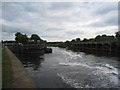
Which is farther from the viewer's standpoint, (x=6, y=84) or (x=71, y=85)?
(x=71, y=85)

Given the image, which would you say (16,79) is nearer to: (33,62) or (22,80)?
(22,80)

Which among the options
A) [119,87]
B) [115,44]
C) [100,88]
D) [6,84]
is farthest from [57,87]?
[115,44]

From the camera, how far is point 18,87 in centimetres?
805

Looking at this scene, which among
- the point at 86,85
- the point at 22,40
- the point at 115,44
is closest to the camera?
the point at 86,85

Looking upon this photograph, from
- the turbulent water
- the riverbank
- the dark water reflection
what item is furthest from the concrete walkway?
the dark water reflection

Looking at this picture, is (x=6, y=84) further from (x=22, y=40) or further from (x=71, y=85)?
(x=22, y=40)

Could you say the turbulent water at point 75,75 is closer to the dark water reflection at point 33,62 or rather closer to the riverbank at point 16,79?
the dark water reflection at point 33,62

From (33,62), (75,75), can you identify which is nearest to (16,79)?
(75,75)

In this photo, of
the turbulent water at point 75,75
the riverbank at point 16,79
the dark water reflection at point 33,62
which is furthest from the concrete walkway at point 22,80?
the dark water reflection at point 33,62

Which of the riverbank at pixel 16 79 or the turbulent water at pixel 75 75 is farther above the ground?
the riverbank at pixel 16 79

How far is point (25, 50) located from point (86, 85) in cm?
4290

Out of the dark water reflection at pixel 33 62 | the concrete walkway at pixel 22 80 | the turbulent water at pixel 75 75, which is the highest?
the concrete walkway at pixel 22 80

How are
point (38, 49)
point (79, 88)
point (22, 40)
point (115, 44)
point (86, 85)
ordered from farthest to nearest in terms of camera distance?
point (22, 40)
point (38, 49)
point (115, 44)
point (86, 85)
point (79, 88)

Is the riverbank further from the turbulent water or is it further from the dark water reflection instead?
the dark water reflection
